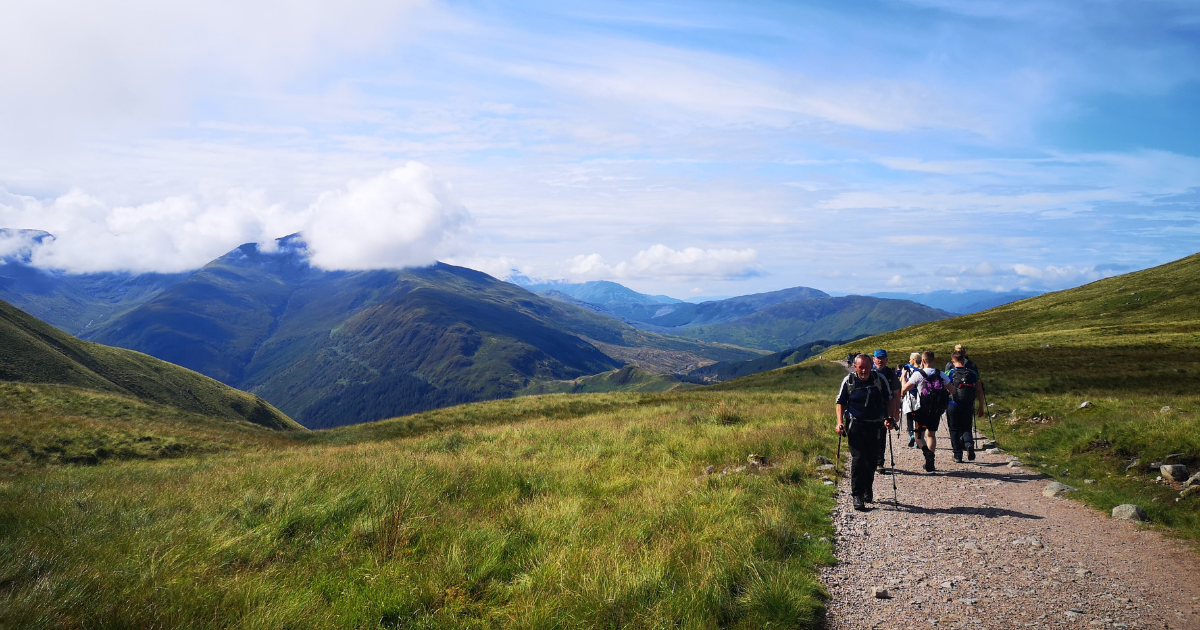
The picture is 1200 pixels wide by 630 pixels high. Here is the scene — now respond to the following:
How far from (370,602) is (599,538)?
3037 millimetres

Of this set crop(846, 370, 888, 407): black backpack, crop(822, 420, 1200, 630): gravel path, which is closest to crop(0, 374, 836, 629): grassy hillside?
crop(822, 420, 1200, 630): gravel path

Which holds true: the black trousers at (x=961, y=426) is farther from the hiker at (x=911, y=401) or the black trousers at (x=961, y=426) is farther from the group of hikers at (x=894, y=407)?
the hiker at (x=911, y=401)

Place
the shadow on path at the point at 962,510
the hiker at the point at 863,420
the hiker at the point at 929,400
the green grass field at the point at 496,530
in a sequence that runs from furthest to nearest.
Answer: the hiker at the point at 929,400 → the hiker at the point at 863,420 → the shadow on path at the point at 962,510 → the green grass field at the point at 496,530

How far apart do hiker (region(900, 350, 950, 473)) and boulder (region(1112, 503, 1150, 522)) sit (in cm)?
408

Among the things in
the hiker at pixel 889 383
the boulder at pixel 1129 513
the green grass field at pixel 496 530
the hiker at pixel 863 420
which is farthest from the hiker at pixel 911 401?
the boulder at pixel 1129 513

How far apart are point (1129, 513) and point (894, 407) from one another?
4.13 m

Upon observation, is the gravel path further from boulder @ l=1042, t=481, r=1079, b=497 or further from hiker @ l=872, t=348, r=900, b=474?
hiker @ l=872, t=348, r=900, b=474

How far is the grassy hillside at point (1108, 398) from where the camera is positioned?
1110 cm

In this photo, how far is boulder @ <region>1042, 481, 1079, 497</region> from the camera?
10656mm

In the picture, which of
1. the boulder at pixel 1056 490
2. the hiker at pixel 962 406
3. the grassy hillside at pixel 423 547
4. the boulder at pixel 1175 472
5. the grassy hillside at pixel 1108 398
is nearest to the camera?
the grassy hillside at pixel 423 547

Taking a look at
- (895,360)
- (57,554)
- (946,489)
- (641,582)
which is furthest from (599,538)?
(895,360)

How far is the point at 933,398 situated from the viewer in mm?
13727

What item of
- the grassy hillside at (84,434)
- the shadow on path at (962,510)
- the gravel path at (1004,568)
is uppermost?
the gravel path at (1004,568)

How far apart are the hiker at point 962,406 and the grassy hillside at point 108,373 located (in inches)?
2592
